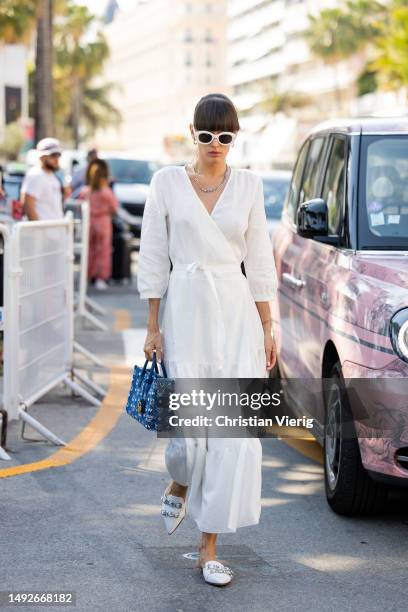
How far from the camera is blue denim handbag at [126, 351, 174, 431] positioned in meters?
5.00

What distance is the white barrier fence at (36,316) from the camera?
7.40 meters

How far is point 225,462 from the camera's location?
490 centimetres

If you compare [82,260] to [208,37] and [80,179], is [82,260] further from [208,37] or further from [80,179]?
[208,37]

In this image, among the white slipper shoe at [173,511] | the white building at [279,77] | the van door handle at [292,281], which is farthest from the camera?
the white building at [279,77]

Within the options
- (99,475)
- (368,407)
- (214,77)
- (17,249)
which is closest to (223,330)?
(368,407)

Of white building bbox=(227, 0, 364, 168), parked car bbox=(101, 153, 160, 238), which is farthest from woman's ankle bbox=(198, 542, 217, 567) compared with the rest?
white building bbox=(227, 0, 364, 168)

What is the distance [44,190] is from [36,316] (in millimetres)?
4833

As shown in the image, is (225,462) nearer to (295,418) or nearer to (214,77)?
(295,418)

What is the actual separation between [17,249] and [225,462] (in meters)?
2.96

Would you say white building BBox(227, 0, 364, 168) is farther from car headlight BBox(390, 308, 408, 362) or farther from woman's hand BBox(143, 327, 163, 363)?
woman's hand BBox(143, 327, 163, 363)

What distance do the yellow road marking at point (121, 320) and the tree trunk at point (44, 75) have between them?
14656 millimetres

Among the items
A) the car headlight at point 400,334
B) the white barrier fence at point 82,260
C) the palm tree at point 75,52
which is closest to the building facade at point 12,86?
the palm tree at point 75,52

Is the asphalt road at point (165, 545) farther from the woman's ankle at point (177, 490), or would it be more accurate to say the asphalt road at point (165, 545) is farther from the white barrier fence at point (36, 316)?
the white barrier fence at point (36, 316)

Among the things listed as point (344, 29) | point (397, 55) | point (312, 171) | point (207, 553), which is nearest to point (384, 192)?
point (312, 171)
